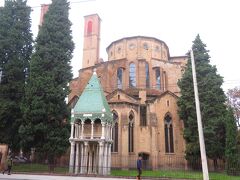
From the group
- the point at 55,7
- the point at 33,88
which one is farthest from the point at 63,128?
the point at 55,7

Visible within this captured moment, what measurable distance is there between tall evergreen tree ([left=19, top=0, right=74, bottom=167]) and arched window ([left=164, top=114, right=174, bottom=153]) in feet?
39.8

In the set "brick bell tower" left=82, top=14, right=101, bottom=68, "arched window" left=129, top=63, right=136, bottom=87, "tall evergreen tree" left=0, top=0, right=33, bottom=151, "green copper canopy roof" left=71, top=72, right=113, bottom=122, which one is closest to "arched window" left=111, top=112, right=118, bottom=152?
"green copper canopy roof" left=71, top=72, right=113, bottom=122

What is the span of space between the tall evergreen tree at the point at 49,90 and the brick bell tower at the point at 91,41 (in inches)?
677

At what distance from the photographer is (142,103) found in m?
29.1

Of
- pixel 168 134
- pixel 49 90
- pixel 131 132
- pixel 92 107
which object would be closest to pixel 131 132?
pixel 131 132

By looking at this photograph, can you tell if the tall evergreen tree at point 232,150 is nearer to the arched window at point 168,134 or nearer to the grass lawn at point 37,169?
the arched window at point 168,134

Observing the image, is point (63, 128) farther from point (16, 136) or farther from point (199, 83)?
point (199, 83)

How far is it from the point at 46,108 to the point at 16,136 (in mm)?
3782

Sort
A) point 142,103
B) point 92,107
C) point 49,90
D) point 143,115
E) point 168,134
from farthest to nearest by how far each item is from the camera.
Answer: point 142,103
point 168,134
point 143,115
point 49,90
point 92,107

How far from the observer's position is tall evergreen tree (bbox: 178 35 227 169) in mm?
24500

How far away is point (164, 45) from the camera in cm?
3891

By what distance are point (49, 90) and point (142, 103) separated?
11.7m

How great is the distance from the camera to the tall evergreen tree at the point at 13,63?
21.5 metres

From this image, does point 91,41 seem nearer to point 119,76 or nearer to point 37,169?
point 119,76
